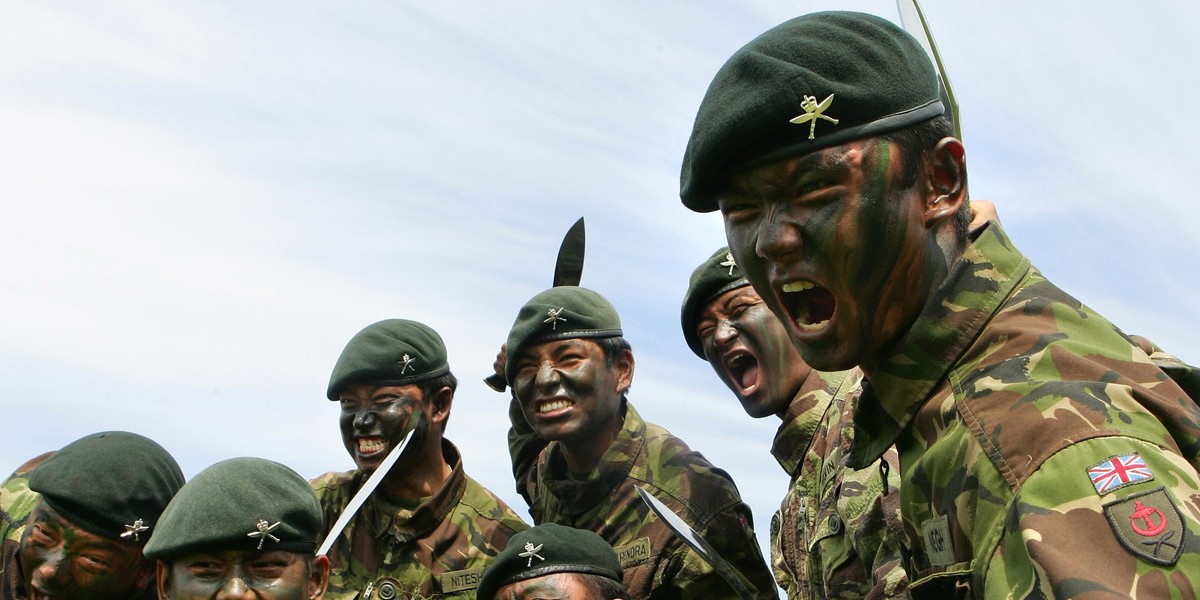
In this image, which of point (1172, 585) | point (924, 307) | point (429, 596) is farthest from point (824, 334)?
point (429, 596)

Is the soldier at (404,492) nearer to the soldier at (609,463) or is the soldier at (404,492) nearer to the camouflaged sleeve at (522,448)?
the camouflaged sleeve at (522,448)

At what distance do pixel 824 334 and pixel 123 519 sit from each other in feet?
12.5

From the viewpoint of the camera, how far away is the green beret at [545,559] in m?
5.27

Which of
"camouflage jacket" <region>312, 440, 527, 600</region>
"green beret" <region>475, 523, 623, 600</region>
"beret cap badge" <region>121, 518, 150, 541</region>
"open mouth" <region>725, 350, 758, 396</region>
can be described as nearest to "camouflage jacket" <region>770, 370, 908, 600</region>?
"open mouth" <region>725, 350, 758, 396</region>

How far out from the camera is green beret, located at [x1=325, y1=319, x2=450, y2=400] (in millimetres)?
7242

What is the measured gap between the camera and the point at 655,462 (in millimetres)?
6441

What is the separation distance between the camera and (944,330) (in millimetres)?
2564

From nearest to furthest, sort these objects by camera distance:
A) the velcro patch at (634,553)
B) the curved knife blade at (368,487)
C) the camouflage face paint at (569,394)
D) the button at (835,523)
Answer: the button at (835,523) < the velcro patch at (634,553) < the curved knife blade at (368,487) < the camouflage face paint at (569,394)

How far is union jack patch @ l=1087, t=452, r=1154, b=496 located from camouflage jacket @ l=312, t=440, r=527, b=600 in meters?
4.95

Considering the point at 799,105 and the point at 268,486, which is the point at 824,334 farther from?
the point at 268,486

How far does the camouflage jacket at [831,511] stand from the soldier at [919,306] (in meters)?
0.55

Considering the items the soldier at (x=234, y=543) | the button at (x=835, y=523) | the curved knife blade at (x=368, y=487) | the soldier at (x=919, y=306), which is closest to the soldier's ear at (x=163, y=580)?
the soldier at (x=234, y=543)

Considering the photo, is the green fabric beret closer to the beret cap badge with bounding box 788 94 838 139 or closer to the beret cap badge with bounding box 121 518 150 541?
the beret cap badge with bounding box 788 94 838 139

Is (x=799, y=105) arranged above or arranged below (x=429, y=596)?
above
